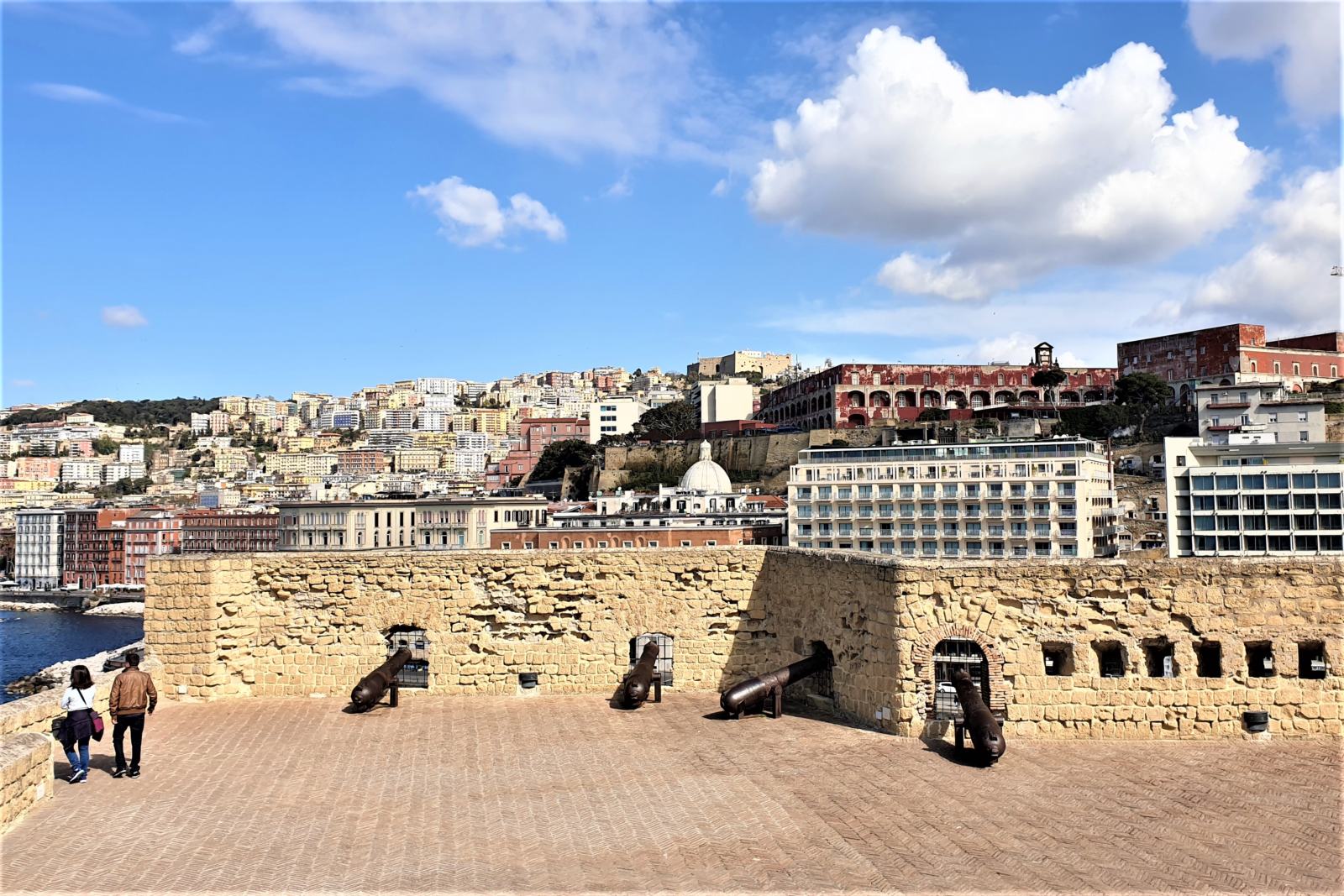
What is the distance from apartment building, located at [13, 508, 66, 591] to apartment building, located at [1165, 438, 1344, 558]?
10310 cm

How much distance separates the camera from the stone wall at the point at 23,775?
713cm

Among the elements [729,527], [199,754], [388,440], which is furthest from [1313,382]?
[388,440]

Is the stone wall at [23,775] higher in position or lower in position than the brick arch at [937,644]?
lower

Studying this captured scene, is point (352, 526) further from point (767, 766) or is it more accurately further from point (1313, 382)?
point (1313, 382)

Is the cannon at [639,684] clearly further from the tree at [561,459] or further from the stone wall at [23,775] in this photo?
the tree at [561,459]

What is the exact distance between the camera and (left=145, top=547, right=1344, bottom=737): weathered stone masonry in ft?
31.0

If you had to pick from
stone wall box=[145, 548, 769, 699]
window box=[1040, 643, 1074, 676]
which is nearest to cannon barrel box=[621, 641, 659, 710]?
stone wall box=[145, 548, 769, 699]

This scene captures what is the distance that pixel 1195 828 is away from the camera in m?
6.96

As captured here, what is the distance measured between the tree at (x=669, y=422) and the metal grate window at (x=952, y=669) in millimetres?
89342

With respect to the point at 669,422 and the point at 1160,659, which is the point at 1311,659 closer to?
the point at 1160,659

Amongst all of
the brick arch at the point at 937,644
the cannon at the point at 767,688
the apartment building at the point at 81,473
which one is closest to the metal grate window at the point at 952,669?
the brick arch at the point at 937,644

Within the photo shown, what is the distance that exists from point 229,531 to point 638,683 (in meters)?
94.5

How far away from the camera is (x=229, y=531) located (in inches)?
3777

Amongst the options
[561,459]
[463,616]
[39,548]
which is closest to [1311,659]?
[463,616]
